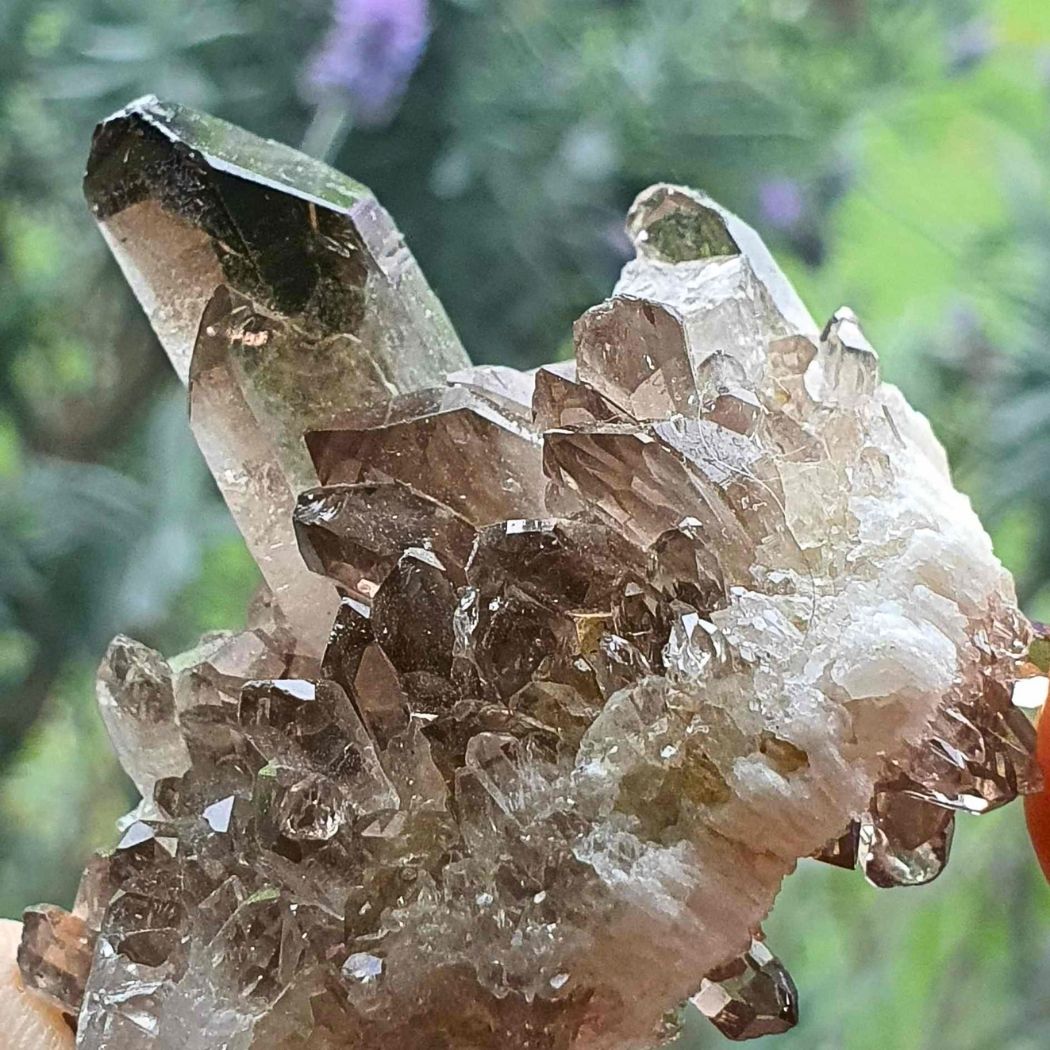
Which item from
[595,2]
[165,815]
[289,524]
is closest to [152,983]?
[165,815]

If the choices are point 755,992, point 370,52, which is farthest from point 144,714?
point 370,52

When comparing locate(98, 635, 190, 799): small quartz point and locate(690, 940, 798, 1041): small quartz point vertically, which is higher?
locate(98, 635, 190, 799): small quartz point

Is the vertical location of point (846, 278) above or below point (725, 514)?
below

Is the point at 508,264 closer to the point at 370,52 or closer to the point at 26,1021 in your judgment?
the point at 370,52

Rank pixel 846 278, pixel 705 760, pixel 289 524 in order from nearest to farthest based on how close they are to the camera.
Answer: pixel 705 760 → pixel 289 524 → pixel 846 278

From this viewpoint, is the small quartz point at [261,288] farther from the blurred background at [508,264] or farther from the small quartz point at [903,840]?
the blurred background at [508,264]

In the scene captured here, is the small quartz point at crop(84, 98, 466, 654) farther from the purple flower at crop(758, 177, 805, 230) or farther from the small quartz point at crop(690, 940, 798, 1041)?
the purple flower at crop(758, 177, 805, 230)

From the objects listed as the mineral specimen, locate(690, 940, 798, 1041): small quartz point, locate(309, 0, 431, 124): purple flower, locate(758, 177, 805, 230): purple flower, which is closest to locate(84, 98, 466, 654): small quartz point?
the mineral specimen

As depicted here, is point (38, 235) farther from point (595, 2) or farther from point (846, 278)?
point (846, 278)
